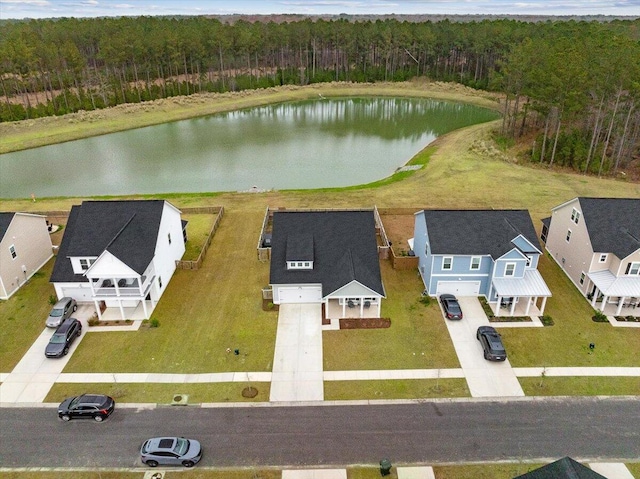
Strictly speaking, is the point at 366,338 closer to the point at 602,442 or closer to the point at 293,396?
the point at 293,396

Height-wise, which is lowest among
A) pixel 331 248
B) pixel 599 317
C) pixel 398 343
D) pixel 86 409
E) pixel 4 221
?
pixel 398 343

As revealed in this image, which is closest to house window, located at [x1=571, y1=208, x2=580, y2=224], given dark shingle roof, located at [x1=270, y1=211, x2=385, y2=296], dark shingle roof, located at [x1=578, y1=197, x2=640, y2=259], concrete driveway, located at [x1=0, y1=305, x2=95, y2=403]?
dark shingle roof, located at [x1=578, y1=197, x2=640, y2=259]

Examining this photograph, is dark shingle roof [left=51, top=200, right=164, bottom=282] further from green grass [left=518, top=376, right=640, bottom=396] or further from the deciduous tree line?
the deciduous tree line

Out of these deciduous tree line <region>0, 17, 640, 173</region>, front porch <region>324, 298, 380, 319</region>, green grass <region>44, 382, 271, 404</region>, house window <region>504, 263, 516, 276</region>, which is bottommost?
green grass <region>44, 382, 271, 404</region>

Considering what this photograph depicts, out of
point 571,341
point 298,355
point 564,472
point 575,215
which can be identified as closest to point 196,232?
point 298,355

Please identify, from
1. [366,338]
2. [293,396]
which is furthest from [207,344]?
[366,338]

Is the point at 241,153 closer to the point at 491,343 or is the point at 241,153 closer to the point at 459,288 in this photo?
the point at 459,288
